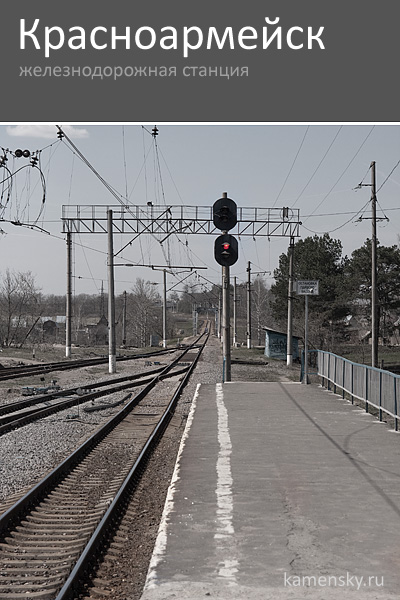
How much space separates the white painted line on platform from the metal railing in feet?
10.8

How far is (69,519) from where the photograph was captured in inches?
318

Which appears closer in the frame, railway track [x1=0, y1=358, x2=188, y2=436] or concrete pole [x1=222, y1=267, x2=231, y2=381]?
railway track [x1=0, y1=358, x2=188, y2=436]

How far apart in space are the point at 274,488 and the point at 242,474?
858mm

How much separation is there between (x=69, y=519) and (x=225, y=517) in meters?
1.97

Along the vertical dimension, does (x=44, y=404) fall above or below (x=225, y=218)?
below

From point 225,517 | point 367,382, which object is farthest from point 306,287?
point 225,517

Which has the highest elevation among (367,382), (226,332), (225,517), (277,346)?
(226,332)

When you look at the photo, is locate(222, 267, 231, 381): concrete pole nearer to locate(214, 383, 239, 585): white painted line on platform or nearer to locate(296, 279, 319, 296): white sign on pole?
locate(296, 279, 319, 296): white sign on pole

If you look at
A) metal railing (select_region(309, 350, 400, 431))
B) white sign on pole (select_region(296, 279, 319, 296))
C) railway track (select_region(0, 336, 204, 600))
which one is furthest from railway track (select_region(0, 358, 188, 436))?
metal railing (select_region(309, 350, 400, 431))

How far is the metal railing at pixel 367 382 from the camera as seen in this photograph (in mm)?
13289

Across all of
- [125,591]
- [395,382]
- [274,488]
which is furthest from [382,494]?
[395,382]

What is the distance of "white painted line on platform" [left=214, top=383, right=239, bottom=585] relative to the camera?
5.73 m

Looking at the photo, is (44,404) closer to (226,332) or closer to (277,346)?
(226,332)

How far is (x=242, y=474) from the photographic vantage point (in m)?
9.20
